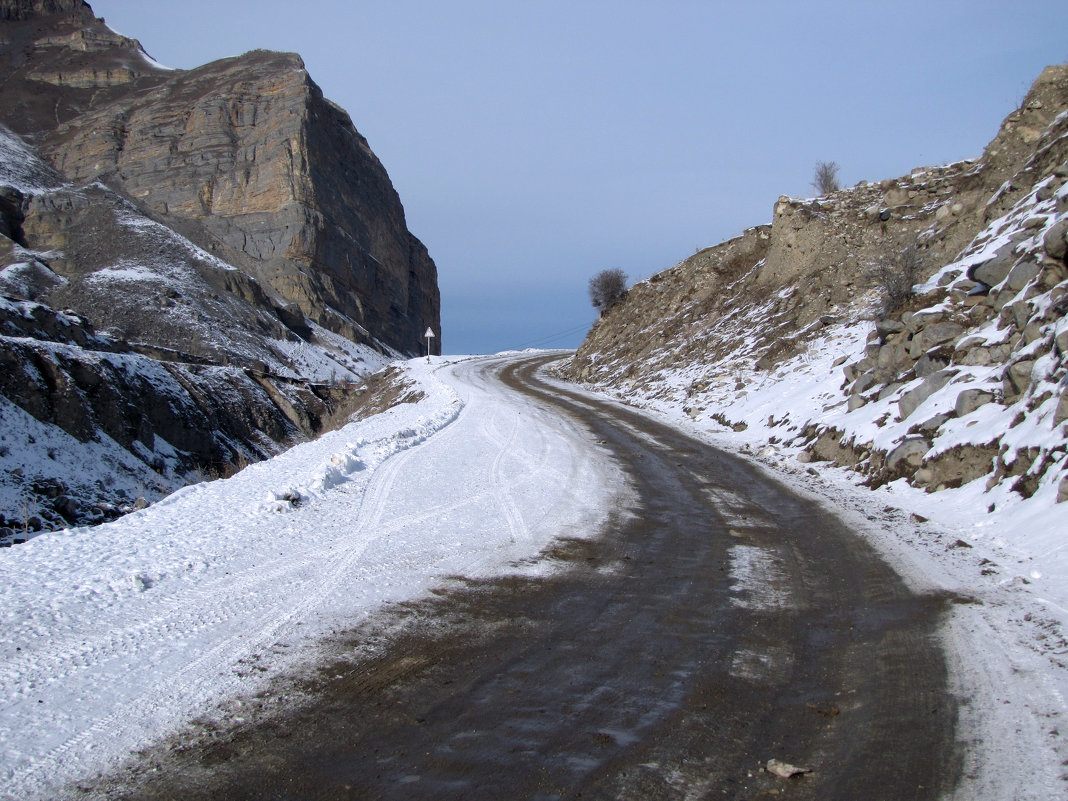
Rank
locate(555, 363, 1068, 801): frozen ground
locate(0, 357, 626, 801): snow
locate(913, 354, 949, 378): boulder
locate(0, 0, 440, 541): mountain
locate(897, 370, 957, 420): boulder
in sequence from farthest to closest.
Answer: locate(0, 0, 440, 541): mountain, locate(913, 354, 949, 378): boulder, locate(897, 370, 957, 420): boulder, locate(0, 357, 626, 801): snow, locate(555, 363, 1068, 801): frozen ground

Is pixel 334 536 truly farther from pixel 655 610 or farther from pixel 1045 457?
pixel 1045 457

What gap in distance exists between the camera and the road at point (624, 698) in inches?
128

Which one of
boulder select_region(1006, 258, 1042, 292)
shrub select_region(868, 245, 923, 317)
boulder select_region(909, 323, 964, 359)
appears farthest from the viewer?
shrub select_region(868, 245, 923, 317)

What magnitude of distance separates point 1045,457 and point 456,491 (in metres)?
7.16

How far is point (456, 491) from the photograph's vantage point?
31.6ft

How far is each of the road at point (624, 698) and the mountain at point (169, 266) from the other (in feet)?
42.6

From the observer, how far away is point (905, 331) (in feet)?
42.6

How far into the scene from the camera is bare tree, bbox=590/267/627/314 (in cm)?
3725

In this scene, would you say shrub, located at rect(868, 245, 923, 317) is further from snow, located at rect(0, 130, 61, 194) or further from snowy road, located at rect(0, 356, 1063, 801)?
snow, located at rect(0, 130, 61, 194)

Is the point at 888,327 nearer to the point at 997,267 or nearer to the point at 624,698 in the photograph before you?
the point at 997,267

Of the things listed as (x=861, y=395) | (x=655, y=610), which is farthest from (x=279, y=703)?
(x=861, y=395)

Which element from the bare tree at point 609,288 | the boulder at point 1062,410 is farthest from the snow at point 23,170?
the boulder at point 1062,410

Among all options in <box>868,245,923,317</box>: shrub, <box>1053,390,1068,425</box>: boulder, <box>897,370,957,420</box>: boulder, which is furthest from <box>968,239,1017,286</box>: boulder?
<box>1053,390,1068,425</box>: boulder

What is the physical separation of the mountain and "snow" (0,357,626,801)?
9036 mm
